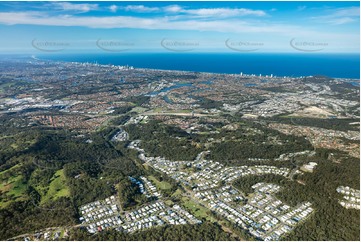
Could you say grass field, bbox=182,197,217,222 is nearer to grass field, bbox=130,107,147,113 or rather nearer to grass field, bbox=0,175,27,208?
grass field, bbox=0,175,27,208

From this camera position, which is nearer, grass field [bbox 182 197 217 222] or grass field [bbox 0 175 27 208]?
grass field [bbox 182 197 217 222]

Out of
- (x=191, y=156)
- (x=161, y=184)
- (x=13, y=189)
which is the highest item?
(x=191, y=156)

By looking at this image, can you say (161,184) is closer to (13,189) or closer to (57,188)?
(57,188)

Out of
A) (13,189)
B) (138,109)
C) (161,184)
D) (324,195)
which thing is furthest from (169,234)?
(138,109)

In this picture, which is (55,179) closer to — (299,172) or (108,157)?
(108,157)

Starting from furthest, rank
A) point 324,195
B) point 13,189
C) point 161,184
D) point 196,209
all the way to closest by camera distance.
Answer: point 161,184 < point 13,189 < point 324,195 < point 196,209

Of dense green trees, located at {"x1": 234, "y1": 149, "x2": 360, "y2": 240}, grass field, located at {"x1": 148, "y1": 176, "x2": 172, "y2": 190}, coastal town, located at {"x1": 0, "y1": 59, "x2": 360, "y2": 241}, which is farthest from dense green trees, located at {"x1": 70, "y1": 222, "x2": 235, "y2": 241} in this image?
grass field, located at {"x1": 148, "y1": 176, "x2": 172, "y2": 190}

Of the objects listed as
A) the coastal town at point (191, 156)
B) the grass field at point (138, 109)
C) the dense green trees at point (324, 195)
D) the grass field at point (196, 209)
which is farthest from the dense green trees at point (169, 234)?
the grass field at point (138, 109)

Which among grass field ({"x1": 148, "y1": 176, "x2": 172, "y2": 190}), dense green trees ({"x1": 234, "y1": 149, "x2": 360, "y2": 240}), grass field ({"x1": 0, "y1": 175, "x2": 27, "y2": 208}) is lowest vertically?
grass field ({"x1": 0, "y1": 175, "x2": 27, "y2": 208})

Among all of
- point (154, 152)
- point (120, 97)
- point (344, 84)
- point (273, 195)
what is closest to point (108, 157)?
point (154, 152)
